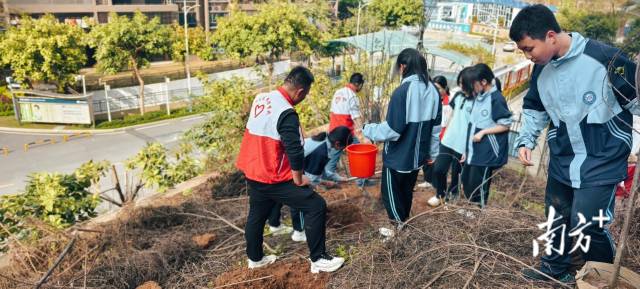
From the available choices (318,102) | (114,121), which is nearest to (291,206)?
(318,102)

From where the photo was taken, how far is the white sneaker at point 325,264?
129 inches

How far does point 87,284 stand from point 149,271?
16.5 inches

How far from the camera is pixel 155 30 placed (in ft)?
62.7

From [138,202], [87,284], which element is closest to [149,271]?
[87,284]

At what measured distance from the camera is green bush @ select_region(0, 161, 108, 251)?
4.33 metres

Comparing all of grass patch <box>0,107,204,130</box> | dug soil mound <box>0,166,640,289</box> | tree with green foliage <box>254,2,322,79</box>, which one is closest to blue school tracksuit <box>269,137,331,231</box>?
dug soil mound <box>0,166,640,289</box>

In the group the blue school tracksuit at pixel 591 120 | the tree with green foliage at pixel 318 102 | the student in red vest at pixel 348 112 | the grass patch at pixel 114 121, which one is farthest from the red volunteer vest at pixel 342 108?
the grass patch at pixel 114 121

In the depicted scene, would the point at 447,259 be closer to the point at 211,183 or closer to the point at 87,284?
the point at 87,284

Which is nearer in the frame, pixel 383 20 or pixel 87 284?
pixel 87 284

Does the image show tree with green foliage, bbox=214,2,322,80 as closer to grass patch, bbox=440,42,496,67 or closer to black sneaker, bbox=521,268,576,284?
grass patch, bbox=440,42,496,67

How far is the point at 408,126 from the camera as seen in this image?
346cm

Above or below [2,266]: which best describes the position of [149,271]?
above

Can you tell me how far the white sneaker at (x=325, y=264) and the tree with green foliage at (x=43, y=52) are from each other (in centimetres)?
1752

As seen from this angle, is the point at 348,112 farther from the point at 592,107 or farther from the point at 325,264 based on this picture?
the point at 592,107
